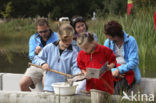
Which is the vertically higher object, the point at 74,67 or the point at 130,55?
the point at 130,55

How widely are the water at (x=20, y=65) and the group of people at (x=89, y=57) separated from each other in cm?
235

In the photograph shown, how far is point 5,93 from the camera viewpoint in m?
4.69

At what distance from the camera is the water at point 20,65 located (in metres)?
7.53

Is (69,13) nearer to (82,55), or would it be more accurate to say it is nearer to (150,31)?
(150,31)

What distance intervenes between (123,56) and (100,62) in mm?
687

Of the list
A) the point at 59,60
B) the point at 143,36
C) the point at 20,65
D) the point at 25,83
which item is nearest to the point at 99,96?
the point at 59,60

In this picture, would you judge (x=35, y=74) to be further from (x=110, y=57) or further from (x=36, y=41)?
(x=110, y=57)

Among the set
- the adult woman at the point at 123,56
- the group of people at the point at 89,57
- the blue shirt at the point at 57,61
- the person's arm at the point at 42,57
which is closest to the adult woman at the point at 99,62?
the group of people at the point at 89,57

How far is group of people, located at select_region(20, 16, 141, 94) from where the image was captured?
449cm

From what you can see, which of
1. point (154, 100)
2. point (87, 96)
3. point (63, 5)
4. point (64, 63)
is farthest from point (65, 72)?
point (63, 5)

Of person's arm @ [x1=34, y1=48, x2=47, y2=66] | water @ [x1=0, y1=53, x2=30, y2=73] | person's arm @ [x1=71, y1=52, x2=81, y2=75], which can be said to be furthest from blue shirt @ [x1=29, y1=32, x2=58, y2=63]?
water @ [x1=0, y1=53, x2=30, y2=73]

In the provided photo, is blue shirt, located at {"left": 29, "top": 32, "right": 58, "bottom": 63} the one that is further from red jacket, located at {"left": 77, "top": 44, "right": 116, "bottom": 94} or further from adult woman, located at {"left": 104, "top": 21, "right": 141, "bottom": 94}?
red jacket, located at {"left": 77, "top": 44, "right": 116, "bottom": 94}

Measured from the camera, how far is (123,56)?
16.8ft

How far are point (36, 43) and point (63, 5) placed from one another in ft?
124
